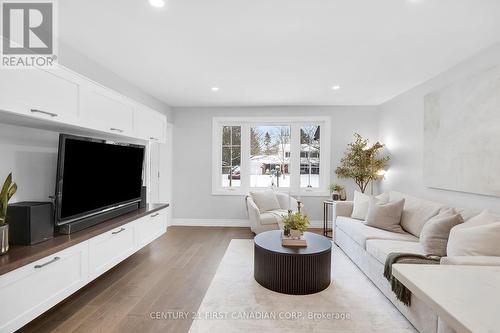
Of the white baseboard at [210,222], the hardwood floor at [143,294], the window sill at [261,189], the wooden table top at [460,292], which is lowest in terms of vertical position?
the hardwood floor at [143,294]

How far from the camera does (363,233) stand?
3346mm

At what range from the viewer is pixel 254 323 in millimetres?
2234

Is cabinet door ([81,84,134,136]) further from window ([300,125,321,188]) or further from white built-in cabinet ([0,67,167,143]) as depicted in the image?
window ([300,125,321,188])

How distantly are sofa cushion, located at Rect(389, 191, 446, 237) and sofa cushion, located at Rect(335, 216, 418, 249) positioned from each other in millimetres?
113

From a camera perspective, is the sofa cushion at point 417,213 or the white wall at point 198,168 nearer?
the sofa cushion at point 417,213

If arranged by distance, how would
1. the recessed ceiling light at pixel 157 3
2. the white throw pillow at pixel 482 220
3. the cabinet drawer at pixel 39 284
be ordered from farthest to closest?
the white throw pillow at pixel 482 220, the recessed ceiling light at pixel 157 3, the cabinet drawer at pixel 39 284

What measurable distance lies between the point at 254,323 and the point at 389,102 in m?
4.48

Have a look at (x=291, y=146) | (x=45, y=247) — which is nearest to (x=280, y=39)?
(x=45, y=247)

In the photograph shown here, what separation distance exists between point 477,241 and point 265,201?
131 inches

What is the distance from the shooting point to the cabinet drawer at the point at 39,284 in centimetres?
A: 168

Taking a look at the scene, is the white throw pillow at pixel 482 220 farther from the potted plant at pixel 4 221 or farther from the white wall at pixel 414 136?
the potted plant at pixel 4 221

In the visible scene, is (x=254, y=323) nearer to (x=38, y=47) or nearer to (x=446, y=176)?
(x=446, y=176)

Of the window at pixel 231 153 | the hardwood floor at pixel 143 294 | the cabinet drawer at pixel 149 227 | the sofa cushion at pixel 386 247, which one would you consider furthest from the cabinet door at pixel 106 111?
the sofa cushion at pixel 386 247

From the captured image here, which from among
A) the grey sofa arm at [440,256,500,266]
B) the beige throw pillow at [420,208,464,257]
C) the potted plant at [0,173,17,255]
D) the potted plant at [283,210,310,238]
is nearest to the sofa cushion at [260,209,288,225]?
the potted plant at [283,210,310,238]
